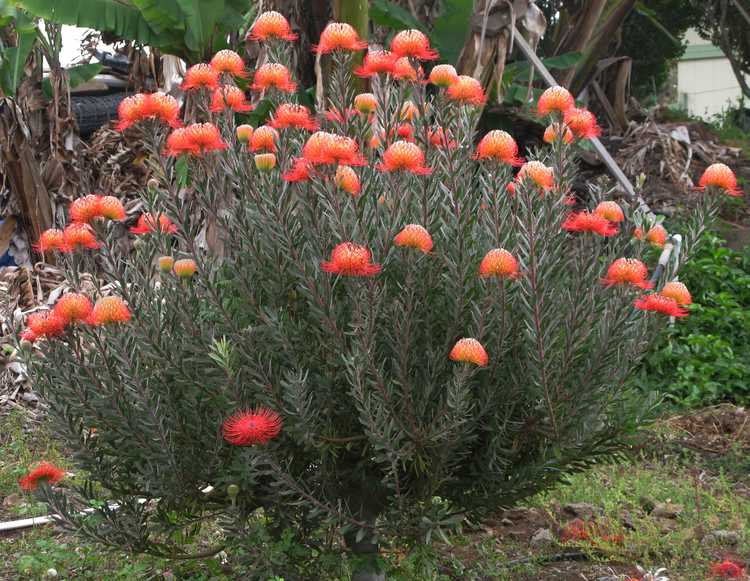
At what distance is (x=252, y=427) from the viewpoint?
267cm

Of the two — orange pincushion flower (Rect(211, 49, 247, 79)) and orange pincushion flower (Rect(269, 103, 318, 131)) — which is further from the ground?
orange pincushion flower (Rect(211, 49, 247, 79))

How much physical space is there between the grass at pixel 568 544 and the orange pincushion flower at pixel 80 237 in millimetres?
1207

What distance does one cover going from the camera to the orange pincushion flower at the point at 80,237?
2842 mm

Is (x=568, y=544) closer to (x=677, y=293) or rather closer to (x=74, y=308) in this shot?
(x=677, y=293)

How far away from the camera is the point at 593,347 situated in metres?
2.88

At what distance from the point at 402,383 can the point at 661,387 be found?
4.47 m

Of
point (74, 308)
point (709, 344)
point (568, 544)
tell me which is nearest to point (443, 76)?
point (74, 308)

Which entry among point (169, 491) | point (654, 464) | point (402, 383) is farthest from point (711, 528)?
point (169, 491)

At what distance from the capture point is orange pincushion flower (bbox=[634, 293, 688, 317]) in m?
2.79

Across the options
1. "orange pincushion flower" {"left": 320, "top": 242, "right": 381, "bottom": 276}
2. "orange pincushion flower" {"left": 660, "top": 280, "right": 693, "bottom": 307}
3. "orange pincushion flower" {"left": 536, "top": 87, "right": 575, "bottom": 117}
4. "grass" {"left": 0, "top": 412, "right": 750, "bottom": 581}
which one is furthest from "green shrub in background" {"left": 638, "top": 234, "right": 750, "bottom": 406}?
"orange pincushion flower" {"left": 320, "top": 242, "right": 381, "bottom": 276}

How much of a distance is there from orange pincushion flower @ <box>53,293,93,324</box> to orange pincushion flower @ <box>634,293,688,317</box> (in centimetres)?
163

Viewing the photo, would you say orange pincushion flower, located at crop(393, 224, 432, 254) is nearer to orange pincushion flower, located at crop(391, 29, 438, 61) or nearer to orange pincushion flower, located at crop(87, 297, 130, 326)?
orange pincushion flower, located at crop(391, 29, 438, 61)

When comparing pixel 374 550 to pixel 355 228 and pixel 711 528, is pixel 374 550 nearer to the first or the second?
pixel 355 228

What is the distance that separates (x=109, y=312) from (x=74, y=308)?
147 millimetres
